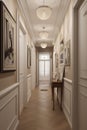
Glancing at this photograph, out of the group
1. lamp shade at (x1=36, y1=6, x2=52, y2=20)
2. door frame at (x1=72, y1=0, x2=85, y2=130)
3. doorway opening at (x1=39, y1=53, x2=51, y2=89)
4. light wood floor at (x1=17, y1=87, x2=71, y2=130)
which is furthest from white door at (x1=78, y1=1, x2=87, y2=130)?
doorway opening at (x1=39, y1=53, x2=51, y2=89)

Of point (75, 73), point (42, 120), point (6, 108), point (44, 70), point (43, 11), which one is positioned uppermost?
point (43, 11)

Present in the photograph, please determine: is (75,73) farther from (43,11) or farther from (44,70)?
(44,70)

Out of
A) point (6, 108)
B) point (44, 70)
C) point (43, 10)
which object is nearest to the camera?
point (6, 108)

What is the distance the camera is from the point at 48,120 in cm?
413

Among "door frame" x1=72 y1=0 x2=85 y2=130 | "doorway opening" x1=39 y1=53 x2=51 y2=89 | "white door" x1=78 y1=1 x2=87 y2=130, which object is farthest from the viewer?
"doorway opening" x1=39 y1=53 x2=51 y2=89

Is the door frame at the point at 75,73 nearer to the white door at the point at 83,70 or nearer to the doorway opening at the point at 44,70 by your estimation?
the white door at the point at 83,70

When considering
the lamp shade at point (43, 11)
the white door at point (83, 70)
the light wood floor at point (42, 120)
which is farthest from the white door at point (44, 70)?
the white door at point (83, 70)

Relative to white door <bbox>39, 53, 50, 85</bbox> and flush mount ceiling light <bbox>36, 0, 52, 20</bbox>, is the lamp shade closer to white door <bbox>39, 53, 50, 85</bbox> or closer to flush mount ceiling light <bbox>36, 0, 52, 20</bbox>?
flush mount ceiling light <bbox>36, 0, 52, 20</bbox>

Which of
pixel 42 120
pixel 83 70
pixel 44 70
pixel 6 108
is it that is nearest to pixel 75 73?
pixel 83 70

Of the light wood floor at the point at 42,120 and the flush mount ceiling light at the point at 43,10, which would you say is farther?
the flush mount ceiling light at the point at 43,10

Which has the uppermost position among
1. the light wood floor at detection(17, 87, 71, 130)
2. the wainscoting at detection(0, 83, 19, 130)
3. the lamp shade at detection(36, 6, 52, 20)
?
the lamp shade at detection(36, 6, 52, 20)

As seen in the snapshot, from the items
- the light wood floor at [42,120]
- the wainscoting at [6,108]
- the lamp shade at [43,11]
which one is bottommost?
the light wood floor at [42,120]

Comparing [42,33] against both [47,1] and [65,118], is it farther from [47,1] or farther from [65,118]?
[65,118]

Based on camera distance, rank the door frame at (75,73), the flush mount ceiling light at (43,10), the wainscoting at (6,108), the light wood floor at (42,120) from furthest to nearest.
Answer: the flush mount ceiling light at (43,10) < the light wood floor at (42,120) < the door frame at (75,73) < the wainscoting at (6,108)
